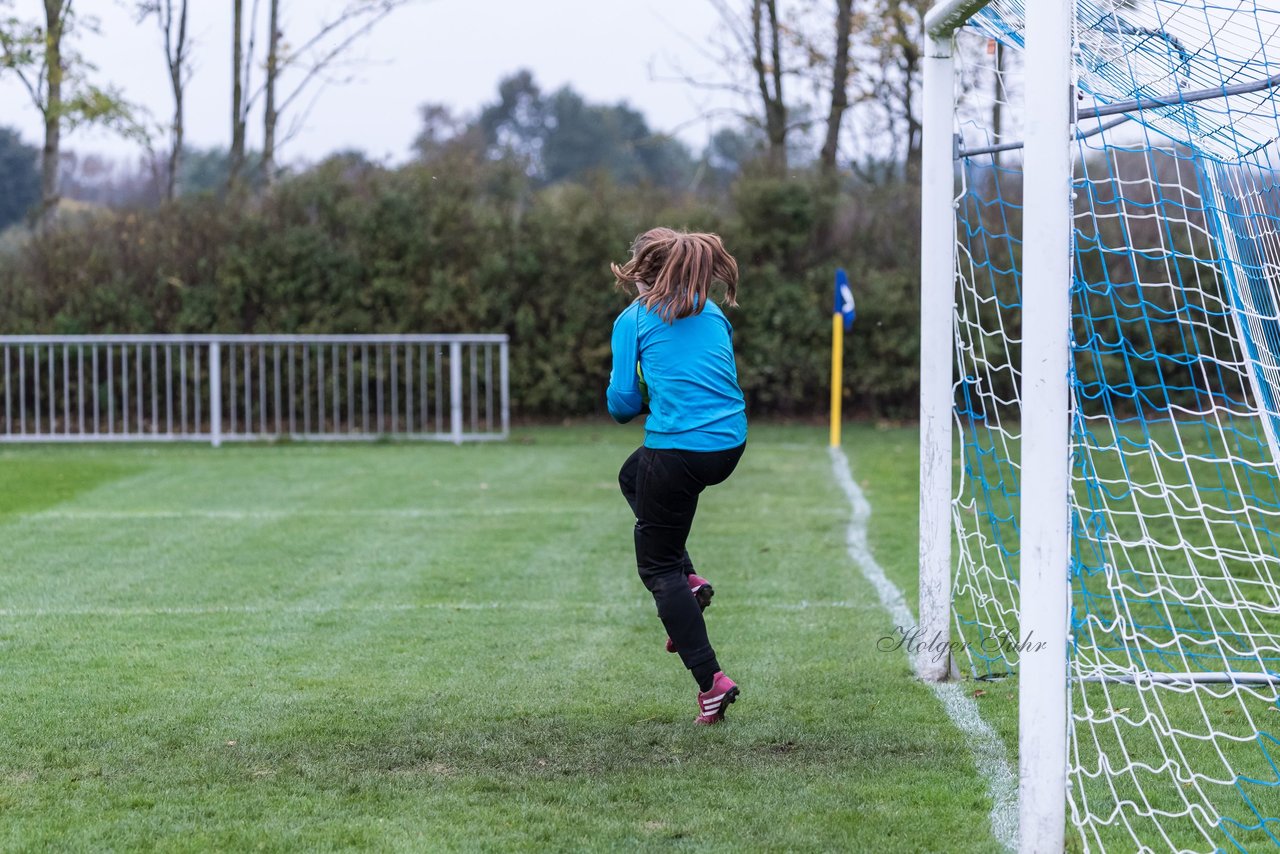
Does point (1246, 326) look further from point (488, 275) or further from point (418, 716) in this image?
point (488, 275)

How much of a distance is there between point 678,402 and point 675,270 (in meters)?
0.42

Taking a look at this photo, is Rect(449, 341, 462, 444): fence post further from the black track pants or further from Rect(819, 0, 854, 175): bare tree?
the black track pants

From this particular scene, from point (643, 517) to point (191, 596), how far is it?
3.22 meters

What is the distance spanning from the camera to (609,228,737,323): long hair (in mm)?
4270

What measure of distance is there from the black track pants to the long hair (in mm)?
468

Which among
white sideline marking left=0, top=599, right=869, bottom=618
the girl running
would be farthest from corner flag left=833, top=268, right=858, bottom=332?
the girl running

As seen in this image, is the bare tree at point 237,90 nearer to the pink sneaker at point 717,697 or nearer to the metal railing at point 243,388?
the metal railing at point 243,388

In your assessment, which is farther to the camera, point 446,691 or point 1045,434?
point 446,691

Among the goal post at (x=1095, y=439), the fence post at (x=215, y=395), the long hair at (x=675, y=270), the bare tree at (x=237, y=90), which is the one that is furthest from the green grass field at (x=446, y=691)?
the bare tree at (x=237, y=90)

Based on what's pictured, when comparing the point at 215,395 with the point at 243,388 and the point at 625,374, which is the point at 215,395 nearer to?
the point at 243,388

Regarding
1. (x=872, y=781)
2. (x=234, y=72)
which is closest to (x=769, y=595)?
(x=872, y=781)

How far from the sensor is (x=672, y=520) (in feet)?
14.4

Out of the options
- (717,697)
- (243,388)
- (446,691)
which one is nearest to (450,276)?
(243,388)

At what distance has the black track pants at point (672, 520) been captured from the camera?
428 centimetres
